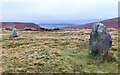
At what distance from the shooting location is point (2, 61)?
20.1m

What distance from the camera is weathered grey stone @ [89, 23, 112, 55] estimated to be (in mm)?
19969

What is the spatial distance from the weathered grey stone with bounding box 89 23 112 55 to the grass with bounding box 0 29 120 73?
0.60 meters

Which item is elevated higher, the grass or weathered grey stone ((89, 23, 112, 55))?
weathered grey stone ((89, 23, 112, 55))

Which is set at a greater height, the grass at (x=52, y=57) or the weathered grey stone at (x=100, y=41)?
the weathered grey stone at (x=100, y=41)

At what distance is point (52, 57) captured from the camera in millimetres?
20031

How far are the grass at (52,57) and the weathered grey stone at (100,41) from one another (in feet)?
1.98

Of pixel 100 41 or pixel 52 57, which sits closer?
pixel 52 57

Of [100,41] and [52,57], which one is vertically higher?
[100,41]

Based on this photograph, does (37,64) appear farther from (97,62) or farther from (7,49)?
(7,49)

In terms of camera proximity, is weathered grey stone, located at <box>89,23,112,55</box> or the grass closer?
the grass

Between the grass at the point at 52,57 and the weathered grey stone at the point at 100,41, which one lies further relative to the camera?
the weathered grey stone at the point at 100,41

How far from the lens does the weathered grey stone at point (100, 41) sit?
20.0 metres

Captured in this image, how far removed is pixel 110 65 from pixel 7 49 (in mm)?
9065

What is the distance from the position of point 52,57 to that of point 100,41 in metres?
3.30
